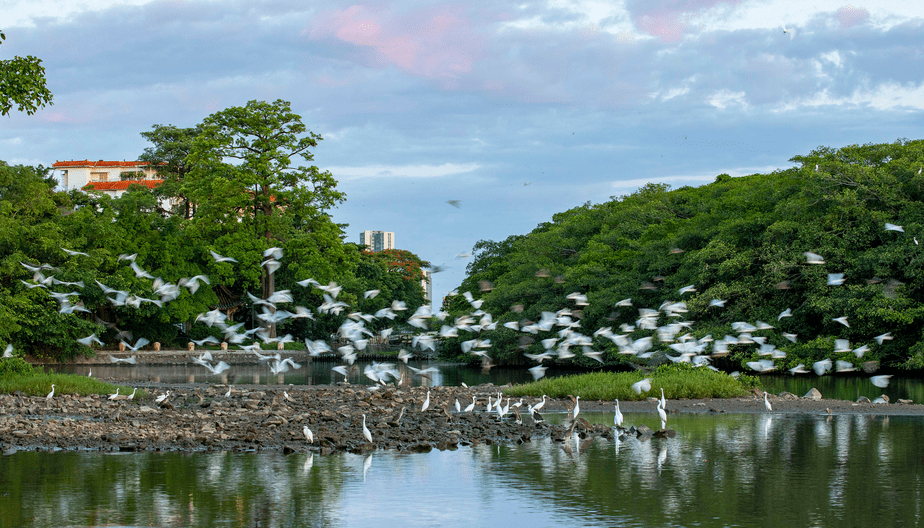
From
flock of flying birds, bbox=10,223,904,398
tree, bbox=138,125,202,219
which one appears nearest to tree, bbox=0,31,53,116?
flock of flying birds, bbox=10,223,904,398

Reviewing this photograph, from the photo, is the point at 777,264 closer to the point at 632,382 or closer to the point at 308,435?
the point at 632,382

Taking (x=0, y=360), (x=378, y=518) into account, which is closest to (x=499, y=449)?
(x=378, y=518)

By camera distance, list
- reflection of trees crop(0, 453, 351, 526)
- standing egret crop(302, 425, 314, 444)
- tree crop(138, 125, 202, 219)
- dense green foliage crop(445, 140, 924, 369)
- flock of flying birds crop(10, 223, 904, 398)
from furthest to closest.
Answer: tree crop(138, 125, 202, 219), dense green foliage crop(445, 140, 924, 369), flock of flying birds crop(10, 223, 904, 398), standing egret crop(302, 425, 314, 444), reflection of trees crop(0, 453, 351, 526)

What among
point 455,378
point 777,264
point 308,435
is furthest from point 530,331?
point 308,435

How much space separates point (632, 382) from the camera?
95.1ft

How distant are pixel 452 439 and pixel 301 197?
47.6 m

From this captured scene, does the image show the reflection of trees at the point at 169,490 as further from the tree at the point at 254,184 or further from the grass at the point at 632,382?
the tree at the point at 254,184

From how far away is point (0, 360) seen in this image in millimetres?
28812

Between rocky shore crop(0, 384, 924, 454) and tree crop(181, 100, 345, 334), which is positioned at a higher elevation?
tree crop(181, 100, 345, 334)

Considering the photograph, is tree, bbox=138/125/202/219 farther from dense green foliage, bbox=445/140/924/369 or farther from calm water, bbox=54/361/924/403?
dense green foliage, bbox=445/140/924/369

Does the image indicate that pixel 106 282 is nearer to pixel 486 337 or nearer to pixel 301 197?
pixel 301 197

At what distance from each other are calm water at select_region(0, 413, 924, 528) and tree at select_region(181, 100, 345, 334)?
158 feet

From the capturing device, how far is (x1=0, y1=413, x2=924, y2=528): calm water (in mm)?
11672

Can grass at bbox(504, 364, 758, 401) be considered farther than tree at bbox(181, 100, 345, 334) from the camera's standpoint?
No
